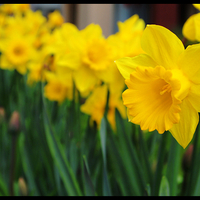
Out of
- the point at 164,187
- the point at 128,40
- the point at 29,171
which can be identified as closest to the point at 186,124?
the point at 164,187

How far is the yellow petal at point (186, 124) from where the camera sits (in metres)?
0.37

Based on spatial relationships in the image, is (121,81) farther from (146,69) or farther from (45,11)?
(45,11)

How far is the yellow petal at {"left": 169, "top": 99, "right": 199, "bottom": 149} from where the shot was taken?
0.37 m

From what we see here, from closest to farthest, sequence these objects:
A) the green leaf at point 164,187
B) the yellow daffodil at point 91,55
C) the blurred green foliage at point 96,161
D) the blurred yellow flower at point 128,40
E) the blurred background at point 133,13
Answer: the green leaf at point 164,187 → the blurred green foliage at point 96,161 → the blurred yellow flower at point 128,40 → the yellow daffodil at point 91,55 → the blurred background at point 133,13

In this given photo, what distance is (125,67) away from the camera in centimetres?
40

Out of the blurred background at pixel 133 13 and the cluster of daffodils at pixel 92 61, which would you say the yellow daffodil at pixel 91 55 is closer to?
the cluster of daffodils at pixel 92 61

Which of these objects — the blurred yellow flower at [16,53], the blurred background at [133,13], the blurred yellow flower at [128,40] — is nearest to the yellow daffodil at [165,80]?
the blurred yellow flower at [128,40]

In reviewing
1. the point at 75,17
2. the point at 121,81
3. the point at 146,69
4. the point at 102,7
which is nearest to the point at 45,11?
the point at 75,17

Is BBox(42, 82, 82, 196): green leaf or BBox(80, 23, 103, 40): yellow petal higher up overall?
BBox(80, 23, 103, 40): yellow petal

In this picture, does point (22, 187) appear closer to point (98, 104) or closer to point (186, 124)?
point (98, 104)

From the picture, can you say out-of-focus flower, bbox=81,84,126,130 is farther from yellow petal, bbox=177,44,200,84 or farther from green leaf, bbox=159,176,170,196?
yellow petal, bbox=177,44,200,84

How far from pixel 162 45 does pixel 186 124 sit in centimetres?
12

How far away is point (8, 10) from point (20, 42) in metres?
0.69

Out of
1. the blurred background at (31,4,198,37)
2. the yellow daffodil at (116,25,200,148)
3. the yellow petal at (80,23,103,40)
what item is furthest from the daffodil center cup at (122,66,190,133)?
the blurred background at (31,4,198,37)
